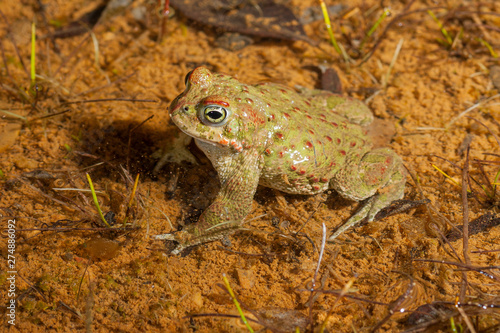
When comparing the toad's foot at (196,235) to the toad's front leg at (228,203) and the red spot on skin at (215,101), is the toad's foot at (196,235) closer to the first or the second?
the toad's front leg at (228,203)

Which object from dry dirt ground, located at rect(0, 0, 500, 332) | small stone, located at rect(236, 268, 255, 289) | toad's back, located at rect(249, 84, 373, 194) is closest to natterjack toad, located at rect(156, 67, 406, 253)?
toad's back, located at rect(249, 84, 373, 194)

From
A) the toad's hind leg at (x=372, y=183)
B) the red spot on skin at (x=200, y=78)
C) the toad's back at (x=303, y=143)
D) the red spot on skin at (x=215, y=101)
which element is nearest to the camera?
the red spot on skin at (x=215, y=101)

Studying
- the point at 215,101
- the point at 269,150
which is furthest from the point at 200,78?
the point at 269,150

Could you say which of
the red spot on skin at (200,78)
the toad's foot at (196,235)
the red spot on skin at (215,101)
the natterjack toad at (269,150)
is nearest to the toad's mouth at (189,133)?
the natterjack toad at (269,150)

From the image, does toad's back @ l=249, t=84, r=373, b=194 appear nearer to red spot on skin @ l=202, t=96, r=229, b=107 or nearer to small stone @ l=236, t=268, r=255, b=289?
red spot on skin @ l=202, t=96, r=229, b=107

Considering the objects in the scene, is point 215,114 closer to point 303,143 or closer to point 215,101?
point 215,101

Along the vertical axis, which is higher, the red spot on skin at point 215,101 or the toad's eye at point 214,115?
the red spot on skin at point 215,101
